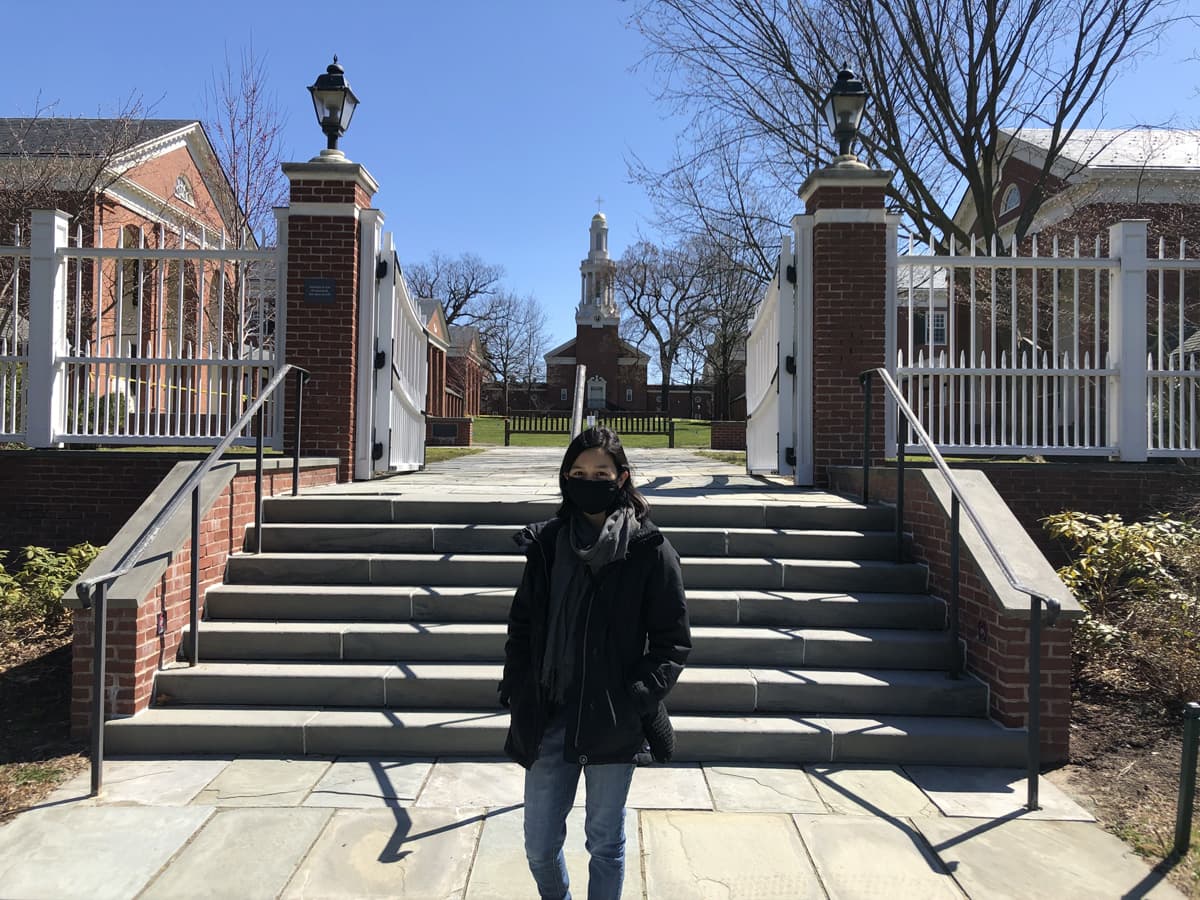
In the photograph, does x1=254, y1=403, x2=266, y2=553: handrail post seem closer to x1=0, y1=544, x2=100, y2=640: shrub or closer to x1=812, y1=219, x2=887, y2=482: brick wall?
x1=0, y1=544, x2=100, y2=640: shrub

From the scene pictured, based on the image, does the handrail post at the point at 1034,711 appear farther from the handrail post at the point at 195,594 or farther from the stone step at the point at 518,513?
the handrail post at the point at 195,594

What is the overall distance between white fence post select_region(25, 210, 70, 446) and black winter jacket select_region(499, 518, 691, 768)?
20.4 feet

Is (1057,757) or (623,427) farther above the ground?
(623,427)

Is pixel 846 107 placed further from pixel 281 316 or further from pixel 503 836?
pixel 503 836

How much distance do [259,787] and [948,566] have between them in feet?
13.0

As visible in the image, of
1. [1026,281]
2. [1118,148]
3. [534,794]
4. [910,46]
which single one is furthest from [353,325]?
[1118,148]

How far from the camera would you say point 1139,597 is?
535cm

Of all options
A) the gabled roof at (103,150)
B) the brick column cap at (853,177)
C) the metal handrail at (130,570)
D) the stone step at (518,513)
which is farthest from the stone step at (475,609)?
the gabled roof at (103,150)

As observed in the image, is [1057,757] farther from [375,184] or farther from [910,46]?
[910,46]

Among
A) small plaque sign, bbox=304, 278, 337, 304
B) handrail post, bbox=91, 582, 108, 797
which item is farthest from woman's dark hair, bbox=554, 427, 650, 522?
small plaque sign, bbox=304, 278, 337, 304

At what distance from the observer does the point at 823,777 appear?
3896 millimetres

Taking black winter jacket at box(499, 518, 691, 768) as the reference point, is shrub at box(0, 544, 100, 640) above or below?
below

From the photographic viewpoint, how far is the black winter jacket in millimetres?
2391

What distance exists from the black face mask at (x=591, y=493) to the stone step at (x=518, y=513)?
9.93 feet
